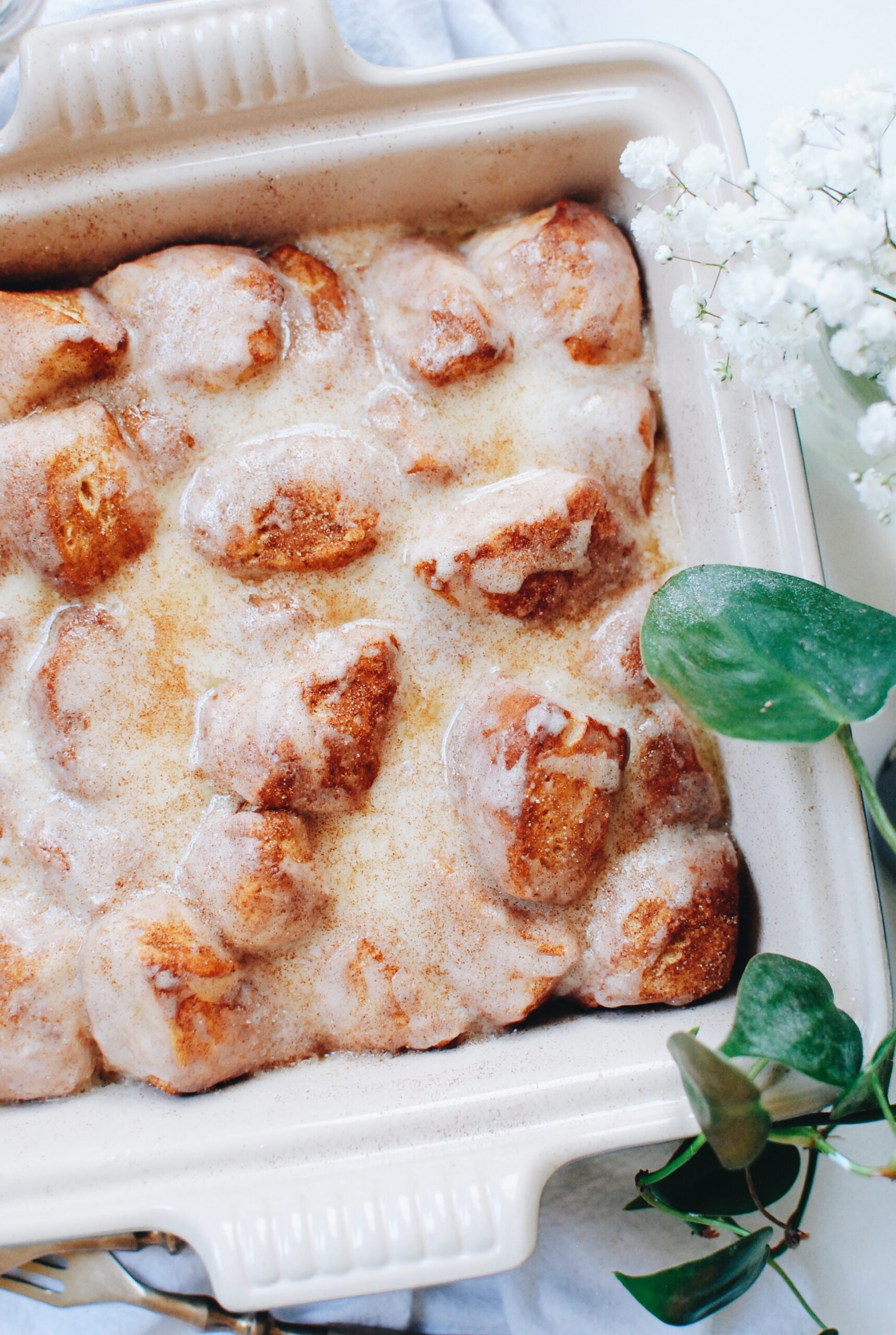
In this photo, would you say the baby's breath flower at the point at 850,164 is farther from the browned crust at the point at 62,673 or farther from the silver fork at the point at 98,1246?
the silver fork at the point at 98,1246

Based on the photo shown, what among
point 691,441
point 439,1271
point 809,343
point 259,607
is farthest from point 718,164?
point 439,1271

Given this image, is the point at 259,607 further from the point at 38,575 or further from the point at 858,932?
the point at 858,932

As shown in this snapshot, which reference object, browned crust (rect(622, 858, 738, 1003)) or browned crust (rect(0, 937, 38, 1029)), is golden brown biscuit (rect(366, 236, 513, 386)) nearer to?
browned crust (rect(622, 858, 738, 1003))

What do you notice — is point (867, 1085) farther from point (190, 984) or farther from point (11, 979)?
point (11, 979)

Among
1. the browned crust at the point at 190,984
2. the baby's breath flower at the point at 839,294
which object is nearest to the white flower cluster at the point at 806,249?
the baby's breath flower at the point at 839,294

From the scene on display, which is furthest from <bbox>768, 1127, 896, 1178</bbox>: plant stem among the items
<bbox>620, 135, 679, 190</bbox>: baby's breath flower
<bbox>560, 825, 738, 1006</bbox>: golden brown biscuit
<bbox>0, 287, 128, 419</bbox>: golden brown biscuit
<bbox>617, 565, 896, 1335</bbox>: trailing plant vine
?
<bbox>0, 287, 128, 419</bbox>: golden brown biscuit

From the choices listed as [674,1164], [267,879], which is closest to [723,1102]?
[674,1164]

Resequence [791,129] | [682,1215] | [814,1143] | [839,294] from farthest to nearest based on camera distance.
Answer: [682,1215] < [814,1143] < [791,129] < [839,294]
